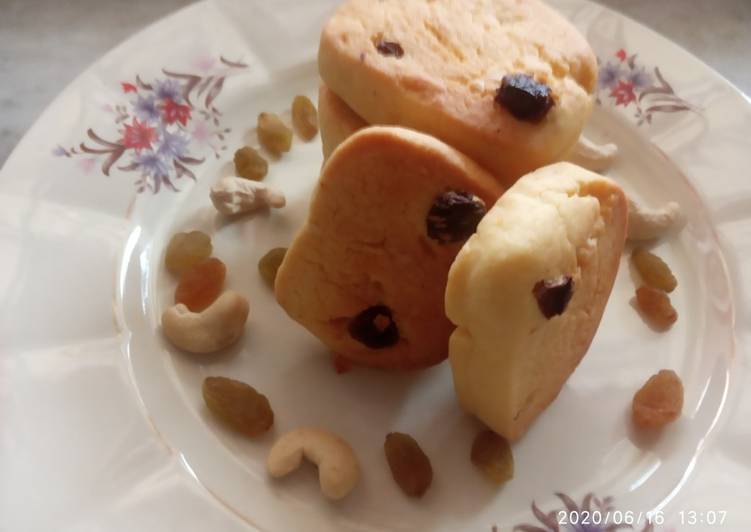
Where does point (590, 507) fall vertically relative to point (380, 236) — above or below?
below

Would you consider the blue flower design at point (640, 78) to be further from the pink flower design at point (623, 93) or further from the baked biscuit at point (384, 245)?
the baked biscuit at point (384, 245)

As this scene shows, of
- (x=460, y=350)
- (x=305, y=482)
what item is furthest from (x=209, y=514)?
(x=460, y=350)

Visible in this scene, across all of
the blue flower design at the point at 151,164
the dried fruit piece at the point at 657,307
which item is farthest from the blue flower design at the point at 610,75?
the blue flower design at the point at 151,164

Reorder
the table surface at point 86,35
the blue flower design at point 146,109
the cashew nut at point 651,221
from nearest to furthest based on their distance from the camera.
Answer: the cashew nut at point 651,221
the blue flower design at point 146,109
the table surface at point 86,35

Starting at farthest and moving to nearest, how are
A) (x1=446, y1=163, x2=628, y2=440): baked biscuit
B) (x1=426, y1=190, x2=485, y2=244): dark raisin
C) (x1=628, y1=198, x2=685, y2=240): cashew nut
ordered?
(x1=628, y1=198, x2=685, y2=240): cashew nut → (x1=426, y1=190, x2=485, y2=244): dark raisin → (x1=446, y1=163, x2=628, y2=440): baked biscuit

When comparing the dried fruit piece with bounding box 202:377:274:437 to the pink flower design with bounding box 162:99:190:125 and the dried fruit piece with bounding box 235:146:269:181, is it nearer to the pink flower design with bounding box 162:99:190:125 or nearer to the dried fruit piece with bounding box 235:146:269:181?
the dried fruit piece with bounding box 235:146:269:181

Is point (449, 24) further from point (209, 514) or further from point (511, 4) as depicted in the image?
point (209, 514)

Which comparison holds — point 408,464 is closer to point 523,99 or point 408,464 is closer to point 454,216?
point 454,216

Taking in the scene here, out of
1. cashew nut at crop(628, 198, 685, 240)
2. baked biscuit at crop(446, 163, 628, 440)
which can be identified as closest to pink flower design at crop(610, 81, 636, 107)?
cashew nut at crop(628, 198, 685, 240)
